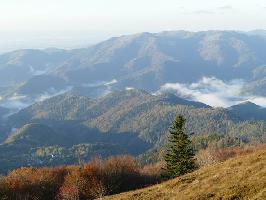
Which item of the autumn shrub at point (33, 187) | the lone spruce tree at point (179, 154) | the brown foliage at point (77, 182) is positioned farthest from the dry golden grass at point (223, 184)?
Answer: the autumn shrub at point (33, 187)

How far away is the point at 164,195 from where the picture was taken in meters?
45.8

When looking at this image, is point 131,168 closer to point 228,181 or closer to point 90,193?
point 90,193

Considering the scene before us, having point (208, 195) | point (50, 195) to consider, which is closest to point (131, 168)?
point (50, 195)

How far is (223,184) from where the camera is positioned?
4253 cm

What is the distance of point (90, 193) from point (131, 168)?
47813 millimetres

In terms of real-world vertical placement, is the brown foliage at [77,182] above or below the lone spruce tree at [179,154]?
below

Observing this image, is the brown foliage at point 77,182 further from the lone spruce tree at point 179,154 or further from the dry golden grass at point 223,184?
the dry golden grass at point 223,184

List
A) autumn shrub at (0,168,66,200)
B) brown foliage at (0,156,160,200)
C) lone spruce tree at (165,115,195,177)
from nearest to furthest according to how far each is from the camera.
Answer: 1. lone spruce tree at (165,115,195,177)
2. brown foliage at (0,156,160,200)
3. autumn shrub at (0,168,66,200)

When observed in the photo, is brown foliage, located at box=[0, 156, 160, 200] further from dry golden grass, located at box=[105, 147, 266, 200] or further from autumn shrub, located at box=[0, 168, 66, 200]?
dry golden grass, located at box=[105, 147, 266, 200]

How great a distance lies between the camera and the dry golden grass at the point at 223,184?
125ft

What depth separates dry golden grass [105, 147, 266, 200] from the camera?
38094mm

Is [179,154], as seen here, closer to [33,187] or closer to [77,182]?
[77,182]

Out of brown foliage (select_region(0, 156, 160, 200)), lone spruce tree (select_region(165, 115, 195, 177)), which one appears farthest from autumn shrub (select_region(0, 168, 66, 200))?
lone spruce tree (select_region(165, 115, 195, 177))

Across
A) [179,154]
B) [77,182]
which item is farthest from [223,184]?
[77,182]
